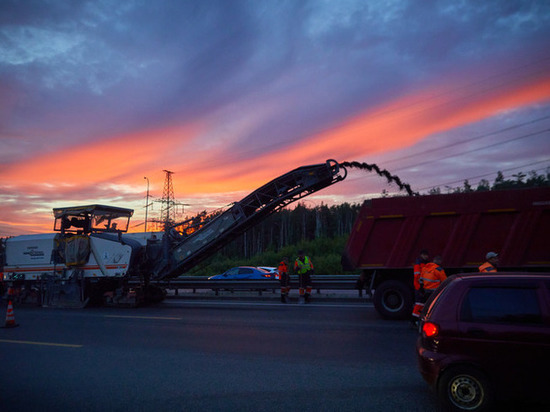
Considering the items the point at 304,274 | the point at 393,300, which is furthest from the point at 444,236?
the point at 304,274

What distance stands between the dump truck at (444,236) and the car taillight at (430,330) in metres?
6.80

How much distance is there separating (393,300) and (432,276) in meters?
2.76

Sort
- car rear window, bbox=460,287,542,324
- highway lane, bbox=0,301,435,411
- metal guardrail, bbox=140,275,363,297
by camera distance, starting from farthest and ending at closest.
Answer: metal guardrail, bbox=140,275,363,297, highway lane, bbox=0,301,435,411, car rear window, bbox=460,287,542,324

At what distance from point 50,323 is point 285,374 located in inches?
341

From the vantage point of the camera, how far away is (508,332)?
4430 mm

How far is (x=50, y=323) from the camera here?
11961mm

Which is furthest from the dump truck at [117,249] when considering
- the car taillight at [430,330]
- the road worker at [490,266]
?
the car taillight at [430,330]

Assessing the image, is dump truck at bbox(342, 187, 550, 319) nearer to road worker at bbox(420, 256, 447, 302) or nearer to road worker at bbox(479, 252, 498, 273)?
road worker at bbox(420, 256, 447, 302)

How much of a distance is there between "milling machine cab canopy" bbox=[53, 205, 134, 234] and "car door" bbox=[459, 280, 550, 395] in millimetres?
15815

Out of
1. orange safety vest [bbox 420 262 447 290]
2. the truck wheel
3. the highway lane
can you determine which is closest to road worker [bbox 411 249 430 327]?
orange safety vest [bbox 420 262 447 290]

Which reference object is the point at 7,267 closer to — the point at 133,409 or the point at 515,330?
the point at 133,409

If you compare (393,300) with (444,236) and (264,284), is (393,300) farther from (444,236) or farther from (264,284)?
(264,284)

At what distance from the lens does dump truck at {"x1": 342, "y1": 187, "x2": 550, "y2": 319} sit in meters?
10.7

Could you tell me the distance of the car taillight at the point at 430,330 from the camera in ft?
15.4
